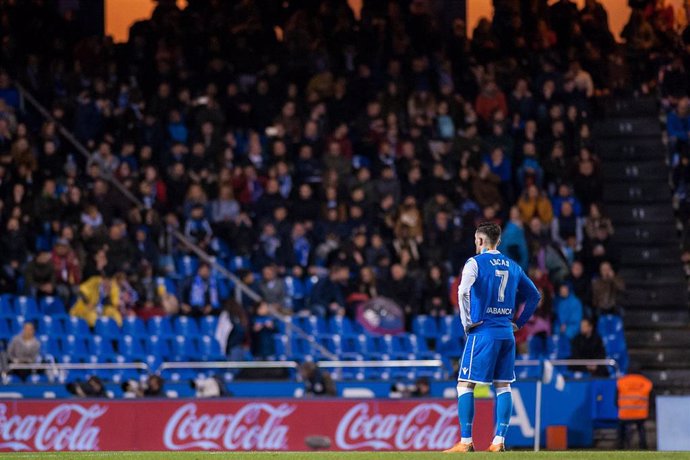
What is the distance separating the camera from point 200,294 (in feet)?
75.7

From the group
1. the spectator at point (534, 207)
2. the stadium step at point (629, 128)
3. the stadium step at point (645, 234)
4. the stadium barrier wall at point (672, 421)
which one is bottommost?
the stadium barrier wall at point (672, 421)

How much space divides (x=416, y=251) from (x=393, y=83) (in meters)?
3.94

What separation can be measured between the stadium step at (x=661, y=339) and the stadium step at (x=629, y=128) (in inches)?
190

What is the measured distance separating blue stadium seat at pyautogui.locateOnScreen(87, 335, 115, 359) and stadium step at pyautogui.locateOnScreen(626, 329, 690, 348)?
8.54 m

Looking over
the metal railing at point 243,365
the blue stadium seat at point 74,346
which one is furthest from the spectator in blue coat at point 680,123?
the blue stadium seat at point 74,346

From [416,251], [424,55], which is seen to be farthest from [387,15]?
[416,251]

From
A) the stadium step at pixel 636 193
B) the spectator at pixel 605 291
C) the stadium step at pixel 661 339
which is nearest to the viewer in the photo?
the spectator at pixel 605 291

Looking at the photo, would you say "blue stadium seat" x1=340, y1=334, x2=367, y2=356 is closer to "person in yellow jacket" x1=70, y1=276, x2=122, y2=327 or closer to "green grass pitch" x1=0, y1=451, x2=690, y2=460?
"person in yellow jacket" x1=70, y1=276, x2=122, y2=327

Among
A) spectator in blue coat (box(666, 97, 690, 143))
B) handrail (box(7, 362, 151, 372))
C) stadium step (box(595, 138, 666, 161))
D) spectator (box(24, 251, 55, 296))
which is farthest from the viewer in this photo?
stadium step (box(595, 138, 666, 161))

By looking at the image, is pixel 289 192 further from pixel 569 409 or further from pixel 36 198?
pixel 569 409

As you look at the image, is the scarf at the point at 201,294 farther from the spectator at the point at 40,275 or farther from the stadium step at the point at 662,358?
the stadium step at the point at 662,358

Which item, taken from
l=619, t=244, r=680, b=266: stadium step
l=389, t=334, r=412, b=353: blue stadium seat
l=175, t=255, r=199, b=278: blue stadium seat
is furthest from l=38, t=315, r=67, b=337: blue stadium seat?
l=619, t=244, r=680, b=266: stadium step

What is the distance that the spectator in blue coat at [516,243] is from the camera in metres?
24.0

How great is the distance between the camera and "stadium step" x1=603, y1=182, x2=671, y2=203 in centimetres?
2702
